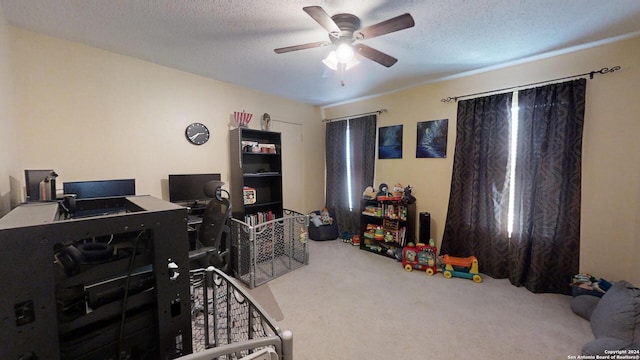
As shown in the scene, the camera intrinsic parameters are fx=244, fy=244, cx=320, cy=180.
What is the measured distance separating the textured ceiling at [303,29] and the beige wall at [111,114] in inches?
7.1

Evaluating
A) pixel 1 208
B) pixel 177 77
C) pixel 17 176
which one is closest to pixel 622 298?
pixel 1 208

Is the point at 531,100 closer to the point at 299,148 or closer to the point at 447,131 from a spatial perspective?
the point at 447,131

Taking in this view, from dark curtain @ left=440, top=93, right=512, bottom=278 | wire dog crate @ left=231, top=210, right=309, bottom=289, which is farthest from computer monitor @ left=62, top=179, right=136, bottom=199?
dark curtain @ left=440, top=93, right=512, bottom=278

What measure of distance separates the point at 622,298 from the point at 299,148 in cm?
385

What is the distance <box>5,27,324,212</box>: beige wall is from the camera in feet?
6.76

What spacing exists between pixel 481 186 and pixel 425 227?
85 centimetres

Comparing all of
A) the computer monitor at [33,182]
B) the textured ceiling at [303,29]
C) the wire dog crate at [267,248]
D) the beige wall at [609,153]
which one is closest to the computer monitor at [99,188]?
the computer monitor at [33,182]

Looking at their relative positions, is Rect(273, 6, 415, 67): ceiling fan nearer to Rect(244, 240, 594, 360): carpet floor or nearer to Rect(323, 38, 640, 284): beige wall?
Rect(323, 38, 640, 284): beige wall

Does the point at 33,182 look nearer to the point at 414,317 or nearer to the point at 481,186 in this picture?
the point at 414,317

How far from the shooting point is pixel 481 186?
9.39 ft

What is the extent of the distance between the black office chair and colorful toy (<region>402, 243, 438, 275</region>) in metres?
2.11

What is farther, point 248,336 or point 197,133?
point 197,133

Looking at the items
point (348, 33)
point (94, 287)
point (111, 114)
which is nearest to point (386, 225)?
point (348, 33)

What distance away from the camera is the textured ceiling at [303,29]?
1711mm
